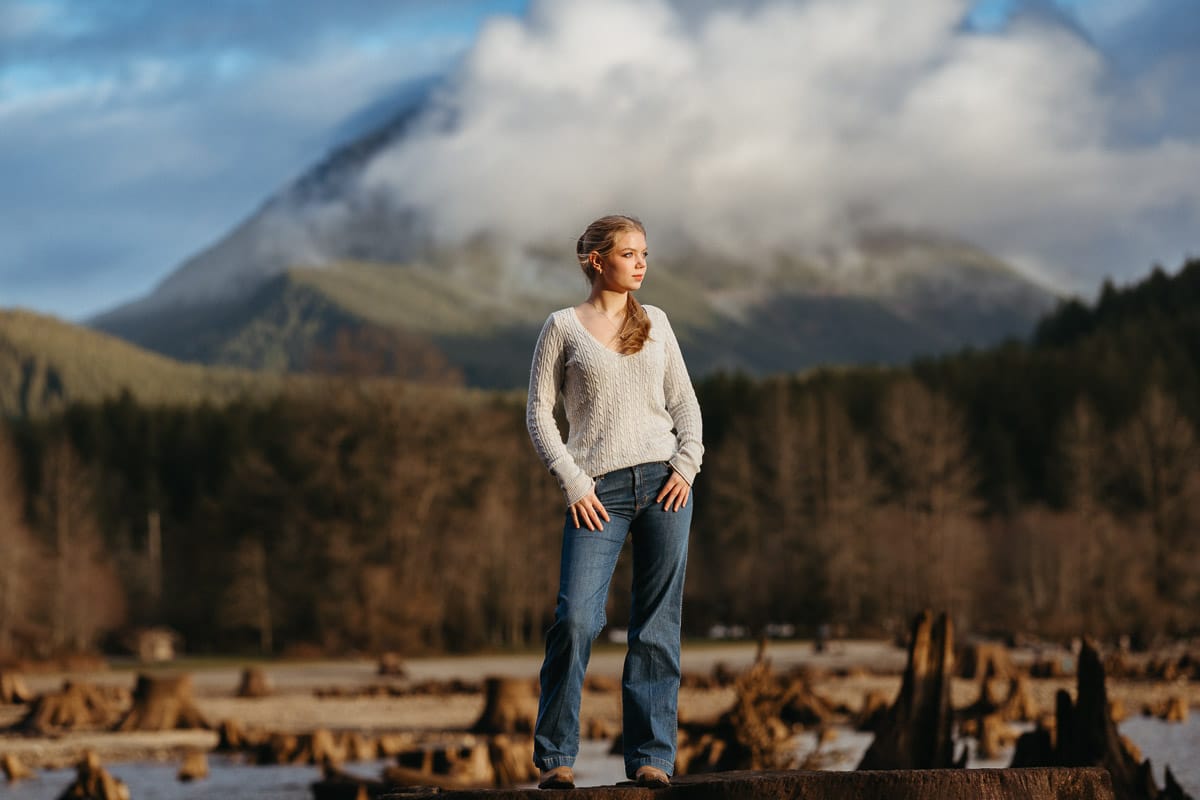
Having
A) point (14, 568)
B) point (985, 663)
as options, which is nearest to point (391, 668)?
point (985, 663)

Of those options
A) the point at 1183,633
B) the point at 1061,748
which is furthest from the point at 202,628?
the point at 1061,748

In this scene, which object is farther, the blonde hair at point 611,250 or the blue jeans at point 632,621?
the blonde hair at point 611,250

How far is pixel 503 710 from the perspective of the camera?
119 ft

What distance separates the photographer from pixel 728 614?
92.9m

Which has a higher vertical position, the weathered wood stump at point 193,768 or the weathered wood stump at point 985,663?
the weathered wood stump at point 985,663

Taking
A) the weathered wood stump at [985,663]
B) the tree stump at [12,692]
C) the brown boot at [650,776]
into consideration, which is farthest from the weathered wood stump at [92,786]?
the weathered wood stump at [985,663]

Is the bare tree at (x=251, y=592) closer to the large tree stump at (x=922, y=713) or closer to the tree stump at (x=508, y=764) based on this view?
the tree stump at (x=508, y=764)

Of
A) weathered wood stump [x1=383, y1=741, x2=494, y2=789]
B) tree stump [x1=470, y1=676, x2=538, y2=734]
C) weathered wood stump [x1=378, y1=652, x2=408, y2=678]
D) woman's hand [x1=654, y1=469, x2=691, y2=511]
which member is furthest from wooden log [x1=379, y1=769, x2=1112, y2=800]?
weathered wood stump [x1=378, y1=652, x2=408, y2=678]

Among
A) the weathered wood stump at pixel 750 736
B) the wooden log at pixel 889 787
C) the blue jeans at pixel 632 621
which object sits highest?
the blue jeans at pixel 632 621

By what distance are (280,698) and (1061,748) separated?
1422 inches

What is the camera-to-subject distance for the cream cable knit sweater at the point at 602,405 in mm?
7355

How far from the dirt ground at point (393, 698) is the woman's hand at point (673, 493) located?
2494 cm

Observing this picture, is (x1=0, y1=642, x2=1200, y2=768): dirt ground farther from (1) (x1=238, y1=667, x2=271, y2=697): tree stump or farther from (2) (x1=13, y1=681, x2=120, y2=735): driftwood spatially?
(2) (x1=13, y1=681, x2=120, y2=735): driftwood

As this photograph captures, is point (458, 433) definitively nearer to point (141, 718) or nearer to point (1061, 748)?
point (141, 718)
